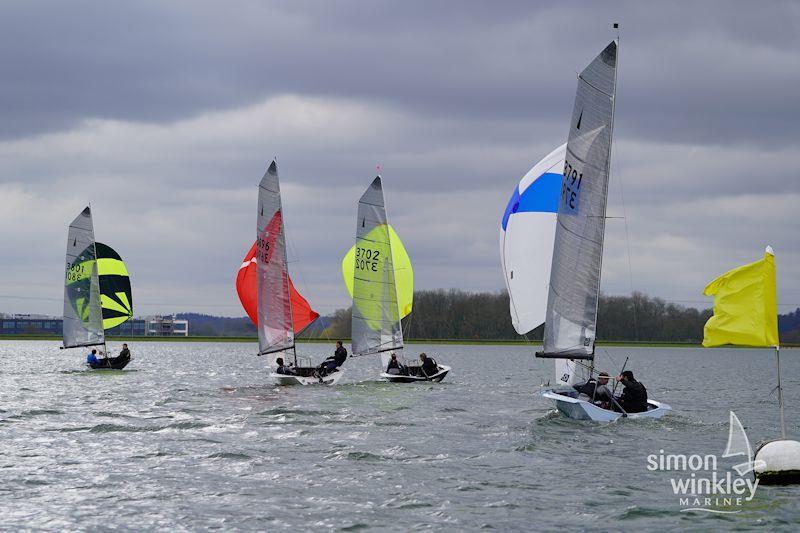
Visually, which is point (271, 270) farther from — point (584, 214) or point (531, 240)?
point (584, 214)

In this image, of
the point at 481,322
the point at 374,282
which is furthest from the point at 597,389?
the point at 481,322

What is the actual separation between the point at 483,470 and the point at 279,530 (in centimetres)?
638

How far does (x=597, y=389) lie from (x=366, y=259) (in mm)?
20034

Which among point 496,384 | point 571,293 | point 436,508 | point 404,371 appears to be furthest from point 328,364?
point 436,508

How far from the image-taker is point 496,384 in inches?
2005

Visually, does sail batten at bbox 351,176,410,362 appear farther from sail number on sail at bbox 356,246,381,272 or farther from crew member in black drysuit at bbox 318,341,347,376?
crew member in black drysuit at bbox 318,341,347,376

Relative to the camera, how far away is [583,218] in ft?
90.2

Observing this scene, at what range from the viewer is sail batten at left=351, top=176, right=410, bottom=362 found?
45.4m

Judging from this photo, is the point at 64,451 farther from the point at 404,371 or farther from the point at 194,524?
the point at 404,371

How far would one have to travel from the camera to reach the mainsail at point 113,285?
198 ft

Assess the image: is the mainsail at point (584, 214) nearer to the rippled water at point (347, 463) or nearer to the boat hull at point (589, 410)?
the boat hull at point (589, 410)

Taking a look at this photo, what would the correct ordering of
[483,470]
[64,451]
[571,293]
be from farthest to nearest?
[571,293] < [64,451] < [483,470]

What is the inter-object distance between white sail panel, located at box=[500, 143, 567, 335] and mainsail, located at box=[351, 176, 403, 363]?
37.9ft

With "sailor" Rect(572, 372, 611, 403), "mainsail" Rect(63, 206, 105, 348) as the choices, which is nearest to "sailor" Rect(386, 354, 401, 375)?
"sailor" Rect(572, 372, 611, 403)
